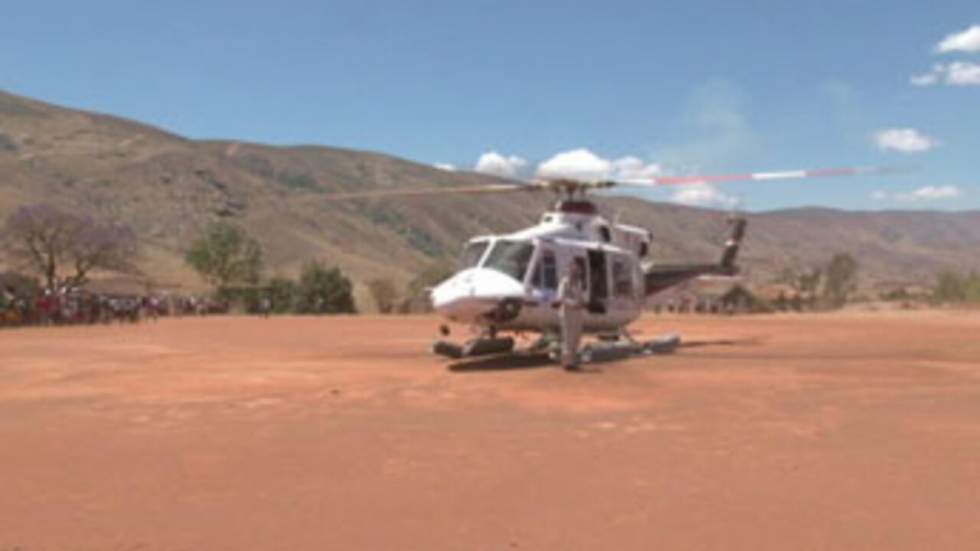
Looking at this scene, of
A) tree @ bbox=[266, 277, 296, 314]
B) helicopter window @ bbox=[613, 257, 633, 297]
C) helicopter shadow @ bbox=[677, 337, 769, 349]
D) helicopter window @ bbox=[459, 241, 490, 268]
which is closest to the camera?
helicopter window @ bbox=[459, 241, 490, 268]

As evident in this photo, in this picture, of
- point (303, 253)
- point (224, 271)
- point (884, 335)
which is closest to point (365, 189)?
point (303, 253)

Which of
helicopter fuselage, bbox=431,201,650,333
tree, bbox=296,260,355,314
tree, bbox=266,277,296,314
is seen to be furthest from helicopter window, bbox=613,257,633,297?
tree, bbox=266,277,296,314

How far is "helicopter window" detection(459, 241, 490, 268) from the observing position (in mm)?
16656

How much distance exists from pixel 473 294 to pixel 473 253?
184 centimetres

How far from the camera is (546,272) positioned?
54.1 feet

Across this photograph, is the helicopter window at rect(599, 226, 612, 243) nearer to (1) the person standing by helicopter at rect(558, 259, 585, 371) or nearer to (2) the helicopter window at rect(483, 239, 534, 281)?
(2) the helicopter window at rect(483, 239, 534, 281)

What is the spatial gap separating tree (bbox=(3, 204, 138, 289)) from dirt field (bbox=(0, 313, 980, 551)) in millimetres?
41424

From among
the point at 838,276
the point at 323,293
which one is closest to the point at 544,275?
the point at 323,293

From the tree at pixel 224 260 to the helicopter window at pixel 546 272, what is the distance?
46169 millimetres

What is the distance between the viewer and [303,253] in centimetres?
10538

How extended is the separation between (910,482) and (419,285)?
176ft

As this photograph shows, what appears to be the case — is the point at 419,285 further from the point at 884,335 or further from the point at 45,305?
the point at 884,335

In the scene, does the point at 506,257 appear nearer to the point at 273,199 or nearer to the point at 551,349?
the point at 551,349

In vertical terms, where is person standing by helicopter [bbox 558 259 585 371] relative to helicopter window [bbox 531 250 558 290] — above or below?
below
